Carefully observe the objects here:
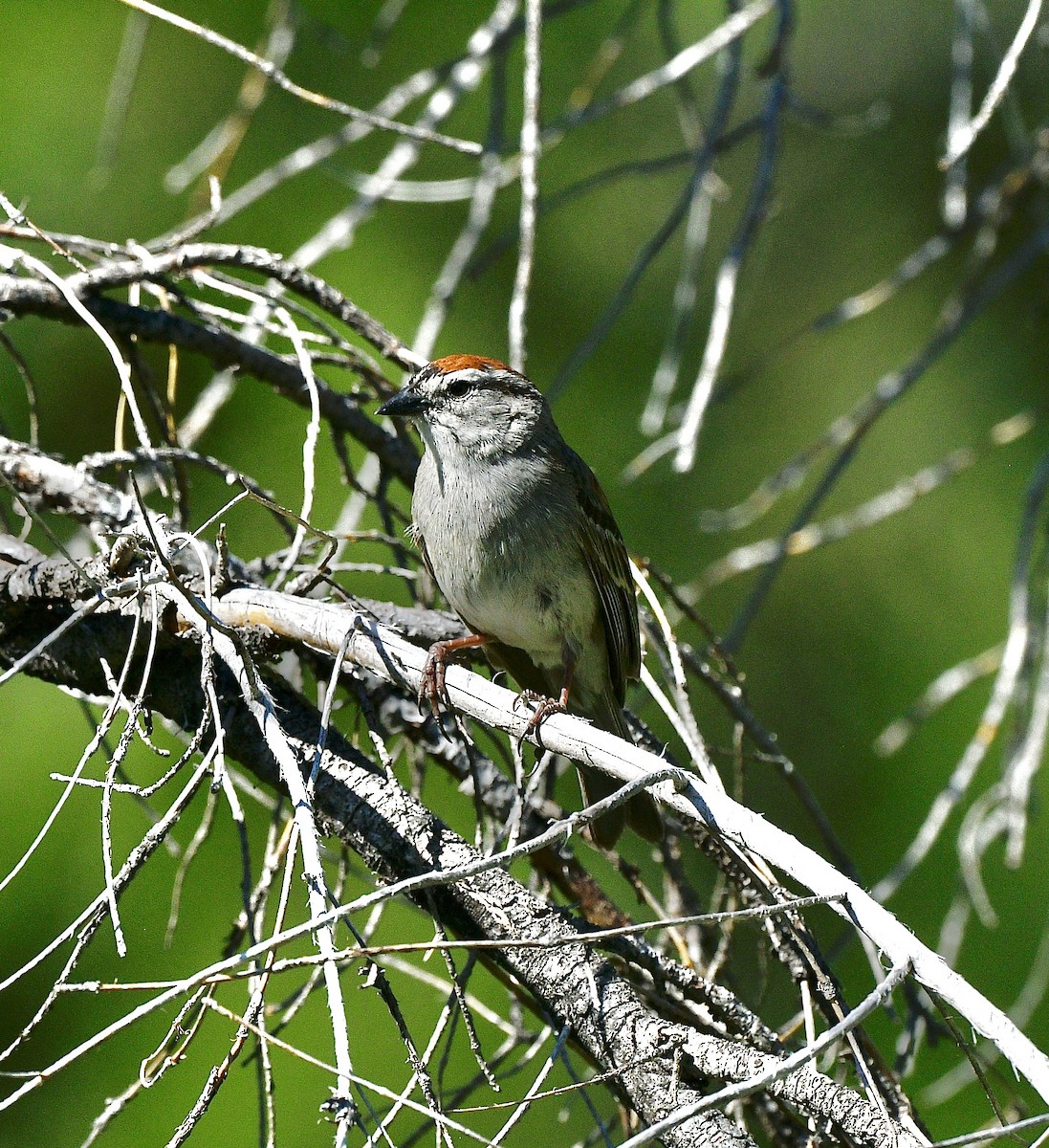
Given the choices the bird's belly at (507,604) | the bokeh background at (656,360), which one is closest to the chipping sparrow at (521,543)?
the bird's belly at (507,604)

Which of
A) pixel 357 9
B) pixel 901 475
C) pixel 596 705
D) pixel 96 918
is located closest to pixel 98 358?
pixel 357 9

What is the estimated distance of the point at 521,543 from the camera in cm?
335

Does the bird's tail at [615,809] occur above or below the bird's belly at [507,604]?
below

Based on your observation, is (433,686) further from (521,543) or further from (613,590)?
(613,590)

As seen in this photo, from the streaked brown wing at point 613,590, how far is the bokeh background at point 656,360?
0.64 m

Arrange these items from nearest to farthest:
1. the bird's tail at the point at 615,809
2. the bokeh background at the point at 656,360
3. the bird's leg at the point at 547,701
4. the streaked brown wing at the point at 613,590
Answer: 1. the bird's leg at the point at 547,701
2. the bird's tail at the point at 615,809
3. the streaked brown wing at the point at 613,590
4. the bokeh background at the point at 656,360

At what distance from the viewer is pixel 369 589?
4.32 meters

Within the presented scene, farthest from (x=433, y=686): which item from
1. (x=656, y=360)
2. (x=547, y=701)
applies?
(x=656, y=360)

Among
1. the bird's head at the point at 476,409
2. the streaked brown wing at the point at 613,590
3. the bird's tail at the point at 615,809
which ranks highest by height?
the bird's head at the point at 476,409

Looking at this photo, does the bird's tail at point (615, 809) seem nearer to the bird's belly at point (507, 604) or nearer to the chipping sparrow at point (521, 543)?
the chipping sparrow at point (521, 543)

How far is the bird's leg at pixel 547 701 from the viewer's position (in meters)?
2.17

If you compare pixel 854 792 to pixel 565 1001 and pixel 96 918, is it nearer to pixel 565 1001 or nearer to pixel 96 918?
pixel 565 1001

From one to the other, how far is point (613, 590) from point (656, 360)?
213 cm

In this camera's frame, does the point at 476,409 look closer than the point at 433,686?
No
